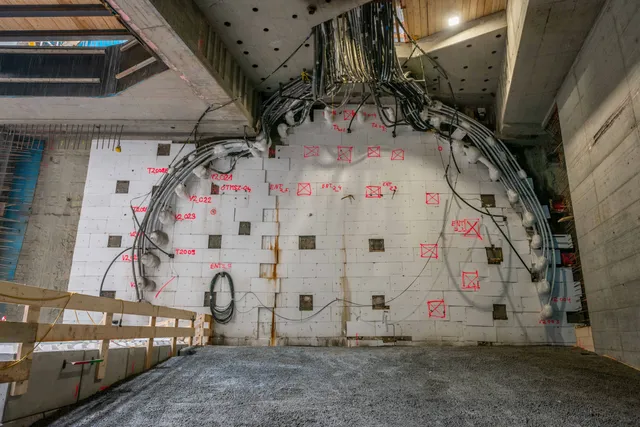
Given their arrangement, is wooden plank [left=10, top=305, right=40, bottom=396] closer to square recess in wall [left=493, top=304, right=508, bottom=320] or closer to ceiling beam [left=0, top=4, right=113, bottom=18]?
ceiling beam [left=0, top=4, right=113, bottom=18]

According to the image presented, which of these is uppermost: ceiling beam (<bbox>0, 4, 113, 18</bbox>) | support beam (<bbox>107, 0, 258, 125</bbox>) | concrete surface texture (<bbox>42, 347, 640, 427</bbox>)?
ceiling beam (<bbox>0, 4, 113, 18</bbox>)

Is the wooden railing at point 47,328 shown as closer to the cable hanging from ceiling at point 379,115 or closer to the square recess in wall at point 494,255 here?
the cable hanging from ceiling at point 379,115

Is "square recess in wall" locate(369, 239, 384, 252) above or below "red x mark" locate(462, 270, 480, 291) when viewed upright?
above

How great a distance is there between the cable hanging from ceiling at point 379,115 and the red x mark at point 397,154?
449mm

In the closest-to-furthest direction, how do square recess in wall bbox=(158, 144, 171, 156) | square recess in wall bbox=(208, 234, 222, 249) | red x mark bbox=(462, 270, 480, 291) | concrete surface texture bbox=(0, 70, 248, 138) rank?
concrete surface texture bbox=(0, 70, 248, 138) → red x mark bbox=(462, 270, 480, 291) → square recess in wall bbox=(208, 234, 222, 249) → square recess in wall bbox=(158, 144, 171, 156)

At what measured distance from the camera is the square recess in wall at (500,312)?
232 inches

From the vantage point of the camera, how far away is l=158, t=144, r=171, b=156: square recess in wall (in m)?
6.86

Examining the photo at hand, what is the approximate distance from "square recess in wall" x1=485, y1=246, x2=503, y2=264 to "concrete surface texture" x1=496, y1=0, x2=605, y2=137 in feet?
6.28

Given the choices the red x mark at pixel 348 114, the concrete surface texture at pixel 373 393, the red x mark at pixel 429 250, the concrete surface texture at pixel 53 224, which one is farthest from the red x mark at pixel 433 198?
the concrete surface texture at pixel 53 224

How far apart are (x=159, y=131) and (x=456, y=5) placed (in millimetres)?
5006

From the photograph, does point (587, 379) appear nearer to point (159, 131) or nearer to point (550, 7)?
point (550, 7)

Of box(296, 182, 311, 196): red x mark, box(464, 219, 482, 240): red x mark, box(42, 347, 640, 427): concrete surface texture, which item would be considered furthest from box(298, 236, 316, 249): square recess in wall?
box(464, 219, 482, 240): red x mark

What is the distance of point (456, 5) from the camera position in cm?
519

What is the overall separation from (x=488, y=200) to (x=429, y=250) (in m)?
1.32
